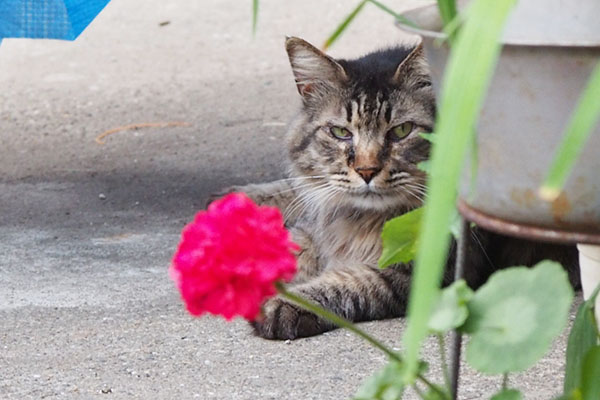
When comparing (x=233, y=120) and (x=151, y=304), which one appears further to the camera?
(x=233, y=120)

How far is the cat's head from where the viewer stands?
281cm

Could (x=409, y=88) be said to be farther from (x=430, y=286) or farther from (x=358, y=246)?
(x=430, y=286)

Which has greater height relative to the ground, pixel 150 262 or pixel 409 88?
pixel 409 88

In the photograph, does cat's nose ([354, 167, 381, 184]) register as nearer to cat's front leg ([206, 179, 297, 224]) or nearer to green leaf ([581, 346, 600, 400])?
cat's front leg ([206, 179, 297, 224])

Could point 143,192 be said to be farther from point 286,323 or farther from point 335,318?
point 335,318

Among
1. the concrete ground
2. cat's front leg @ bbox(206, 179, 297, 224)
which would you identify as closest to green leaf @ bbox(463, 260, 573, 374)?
the concrete ground

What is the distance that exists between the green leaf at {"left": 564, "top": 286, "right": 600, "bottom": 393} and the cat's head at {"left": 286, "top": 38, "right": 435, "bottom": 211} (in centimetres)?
130

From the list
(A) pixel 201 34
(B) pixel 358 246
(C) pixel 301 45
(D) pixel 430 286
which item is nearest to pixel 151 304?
(B) pixel 358 246

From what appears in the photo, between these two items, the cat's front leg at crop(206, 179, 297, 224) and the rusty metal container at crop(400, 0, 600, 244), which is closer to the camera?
the rusty metal container at crop(400, 0, 600, 244)

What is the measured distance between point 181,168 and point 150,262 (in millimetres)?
1094

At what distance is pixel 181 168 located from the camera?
14.2 ft

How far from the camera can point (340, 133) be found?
2.92 m

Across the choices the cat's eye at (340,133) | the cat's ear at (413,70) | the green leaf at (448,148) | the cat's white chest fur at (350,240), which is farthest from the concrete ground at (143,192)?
the green leaf at (448,148)

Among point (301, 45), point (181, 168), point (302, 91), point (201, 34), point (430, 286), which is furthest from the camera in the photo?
point (201, 34)
